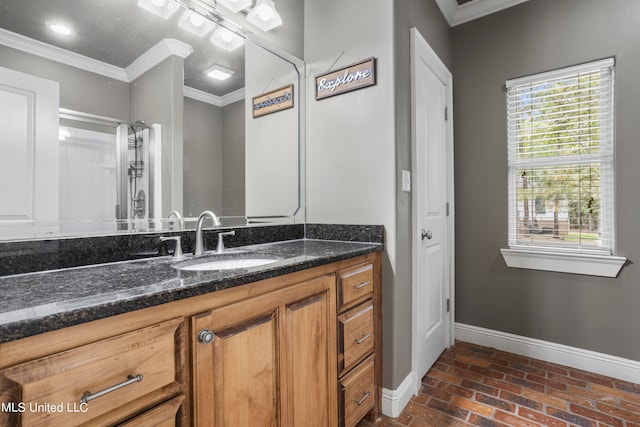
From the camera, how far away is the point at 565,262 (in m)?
2.19

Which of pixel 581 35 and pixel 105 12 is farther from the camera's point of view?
pixel 581 35

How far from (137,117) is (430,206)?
1813 mm

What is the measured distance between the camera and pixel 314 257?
1273 mm

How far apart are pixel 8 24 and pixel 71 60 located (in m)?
0.18

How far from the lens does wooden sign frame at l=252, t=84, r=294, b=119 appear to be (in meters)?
1.98

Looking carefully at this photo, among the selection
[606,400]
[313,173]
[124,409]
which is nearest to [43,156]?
A: [124,409]

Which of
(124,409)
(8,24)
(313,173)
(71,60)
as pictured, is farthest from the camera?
(313,173)

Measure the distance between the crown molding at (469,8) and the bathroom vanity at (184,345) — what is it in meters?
2.21

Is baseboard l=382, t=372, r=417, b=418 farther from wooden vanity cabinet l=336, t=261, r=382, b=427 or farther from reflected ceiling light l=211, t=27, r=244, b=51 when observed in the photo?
reflected ceiling light l=211, t=27, r=244, b=51

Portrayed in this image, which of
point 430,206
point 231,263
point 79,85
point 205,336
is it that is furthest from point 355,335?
point 79,85

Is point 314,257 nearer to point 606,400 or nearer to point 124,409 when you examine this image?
point 124,409

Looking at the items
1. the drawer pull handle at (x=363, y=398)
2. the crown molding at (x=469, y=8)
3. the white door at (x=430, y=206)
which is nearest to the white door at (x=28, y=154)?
the drawer pull handle at (x=363, y=398)

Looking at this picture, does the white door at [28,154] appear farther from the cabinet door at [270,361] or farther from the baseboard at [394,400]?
the baseboard at [394,400]

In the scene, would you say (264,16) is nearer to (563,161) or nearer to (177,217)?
(177,217)
